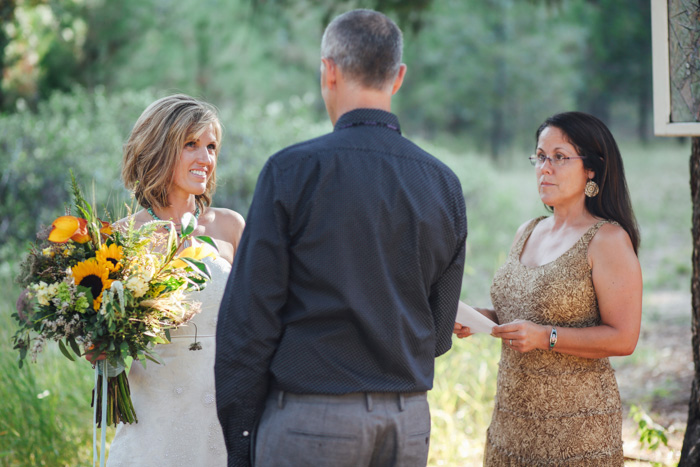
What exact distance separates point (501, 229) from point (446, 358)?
807 cm

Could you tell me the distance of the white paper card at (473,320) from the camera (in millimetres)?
2793

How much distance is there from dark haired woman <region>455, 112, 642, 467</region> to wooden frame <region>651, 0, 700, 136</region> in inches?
8.5

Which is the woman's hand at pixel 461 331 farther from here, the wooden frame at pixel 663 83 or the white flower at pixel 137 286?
the white flower at pixel 137 286

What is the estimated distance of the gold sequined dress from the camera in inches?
114

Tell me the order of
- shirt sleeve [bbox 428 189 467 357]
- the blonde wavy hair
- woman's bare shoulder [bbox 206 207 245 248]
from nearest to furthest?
1. shirt sleeve [bbox 428 189 467 357]
2. the blonde wavy hair
3. woman's bare shoulder [bbox 206 207 245 248]

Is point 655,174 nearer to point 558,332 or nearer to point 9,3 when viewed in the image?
point 9,3

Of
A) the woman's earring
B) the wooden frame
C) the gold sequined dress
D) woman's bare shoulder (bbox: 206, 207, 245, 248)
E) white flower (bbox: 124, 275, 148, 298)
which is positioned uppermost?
the wooden frame

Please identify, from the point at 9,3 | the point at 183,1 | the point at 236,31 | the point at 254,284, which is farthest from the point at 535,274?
the point at 236,31

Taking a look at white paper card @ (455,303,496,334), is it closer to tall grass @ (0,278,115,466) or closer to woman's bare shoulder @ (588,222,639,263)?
woman's bare shoulder @ (588,222,639,263)

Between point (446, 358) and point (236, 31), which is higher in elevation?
point (236, 31)

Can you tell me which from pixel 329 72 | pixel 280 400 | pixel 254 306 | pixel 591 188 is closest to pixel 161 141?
pixel 329 72

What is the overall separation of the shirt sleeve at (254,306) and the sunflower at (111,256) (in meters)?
0.75

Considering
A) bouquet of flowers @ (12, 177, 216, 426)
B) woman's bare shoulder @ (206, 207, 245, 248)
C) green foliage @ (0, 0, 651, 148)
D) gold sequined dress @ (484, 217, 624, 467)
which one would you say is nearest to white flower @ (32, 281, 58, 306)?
bouquet of flowers @ (12, 177, 216, 426)

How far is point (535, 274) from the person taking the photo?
3.00 meters
